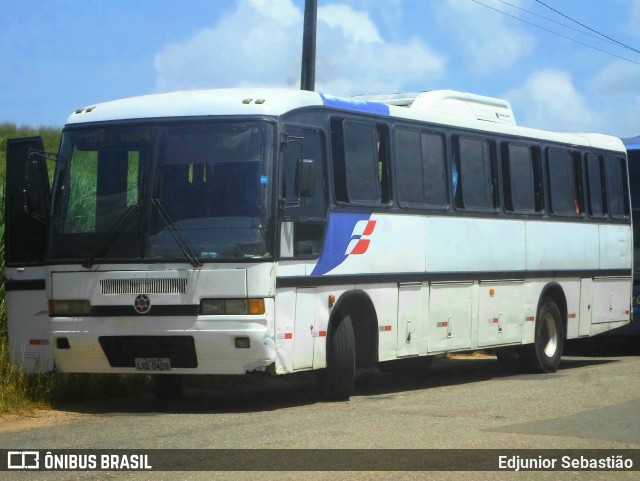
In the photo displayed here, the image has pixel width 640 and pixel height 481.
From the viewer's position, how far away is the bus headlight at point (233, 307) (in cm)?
1295

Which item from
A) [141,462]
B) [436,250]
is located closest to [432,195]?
[436,250]

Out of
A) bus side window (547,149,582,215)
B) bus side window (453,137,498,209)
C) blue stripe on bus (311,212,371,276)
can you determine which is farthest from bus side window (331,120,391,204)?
bus side window (547,149,582,215)

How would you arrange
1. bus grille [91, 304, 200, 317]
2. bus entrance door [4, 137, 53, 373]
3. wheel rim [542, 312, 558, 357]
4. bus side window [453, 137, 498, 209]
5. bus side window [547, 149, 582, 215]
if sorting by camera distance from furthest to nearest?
bus side window [547, 149, 582, 215], wheel rim [542, 312, 558, 357], bus side window [453, 137, 498, 209], bus entrance door [4, 137, 53, 373], bus grille [91, 304, 200, 317]

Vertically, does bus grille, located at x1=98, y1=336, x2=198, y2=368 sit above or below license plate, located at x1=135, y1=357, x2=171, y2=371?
above

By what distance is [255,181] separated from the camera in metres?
13.1

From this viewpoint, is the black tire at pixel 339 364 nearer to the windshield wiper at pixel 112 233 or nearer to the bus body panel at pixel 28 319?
the windshield wiper at pixel 112 233

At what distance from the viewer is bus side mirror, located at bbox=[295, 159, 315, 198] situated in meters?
13.4

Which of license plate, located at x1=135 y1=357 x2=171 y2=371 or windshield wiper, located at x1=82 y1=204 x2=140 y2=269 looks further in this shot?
windshield wiper, located at x1=82 y1=204 x2=140 y2=269

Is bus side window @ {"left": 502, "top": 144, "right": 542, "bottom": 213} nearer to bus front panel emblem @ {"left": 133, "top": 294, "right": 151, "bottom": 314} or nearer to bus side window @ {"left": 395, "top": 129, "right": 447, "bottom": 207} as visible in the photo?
bus side window @ {"left": 395, "top": 129, "right": 447, "bottom": 207}

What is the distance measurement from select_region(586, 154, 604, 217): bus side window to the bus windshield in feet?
28.6

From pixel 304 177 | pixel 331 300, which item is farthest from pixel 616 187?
pixel 304 177

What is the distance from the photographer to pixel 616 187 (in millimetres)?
21578

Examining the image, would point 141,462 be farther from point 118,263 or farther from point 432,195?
point 432,195

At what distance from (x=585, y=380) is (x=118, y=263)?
689 centimetres
